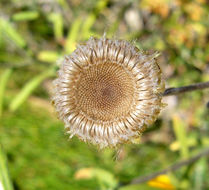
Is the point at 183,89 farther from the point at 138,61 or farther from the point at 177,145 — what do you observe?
the point at 177,145

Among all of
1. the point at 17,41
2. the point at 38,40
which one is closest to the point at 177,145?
the point at 17,41

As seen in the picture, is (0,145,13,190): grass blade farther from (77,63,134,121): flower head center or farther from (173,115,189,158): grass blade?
(173,115,189,158): grass blade

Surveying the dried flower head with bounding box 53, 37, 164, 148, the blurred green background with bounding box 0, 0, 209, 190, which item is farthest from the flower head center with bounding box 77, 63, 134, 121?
the blurred green background with bounding box 0, 0, 209, 190

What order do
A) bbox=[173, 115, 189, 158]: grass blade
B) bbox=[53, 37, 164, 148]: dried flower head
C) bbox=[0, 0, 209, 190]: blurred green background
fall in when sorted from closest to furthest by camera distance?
bbox=[53, 37, 164, 148]: dried flower head < bbox=[173, 115, 189, 158]: grass blade < bbox=[0, 0, 209, 190]: blurred green background

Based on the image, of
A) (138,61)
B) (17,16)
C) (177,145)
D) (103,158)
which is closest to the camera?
(138,61)

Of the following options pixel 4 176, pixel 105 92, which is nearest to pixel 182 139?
pixel 105 92
